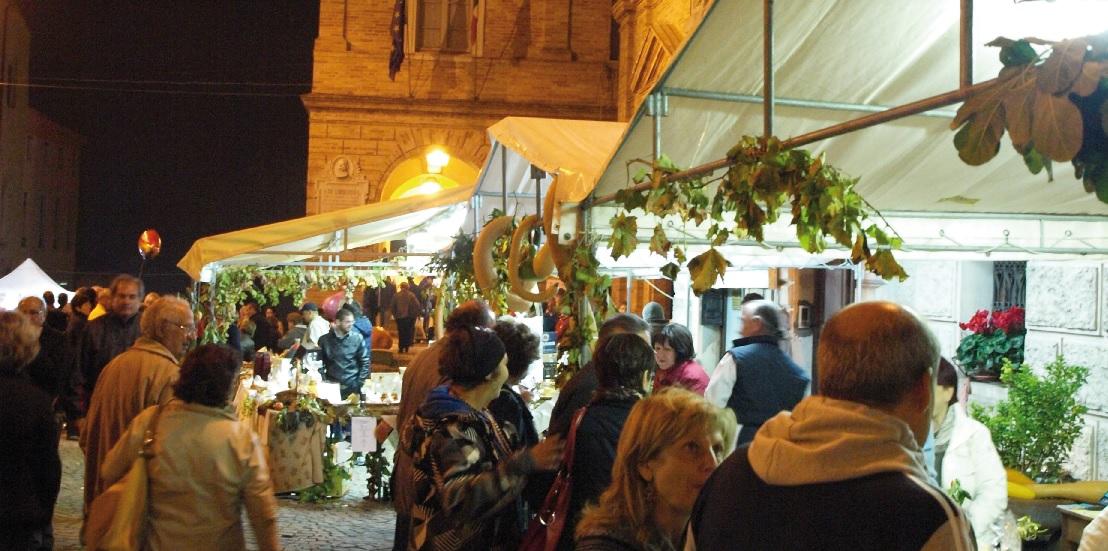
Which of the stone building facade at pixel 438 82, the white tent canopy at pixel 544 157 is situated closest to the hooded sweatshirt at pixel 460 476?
the white tent canopy at pixel 544 157

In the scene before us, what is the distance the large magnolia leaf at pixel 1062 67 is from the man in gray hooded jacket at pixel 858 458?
484mm

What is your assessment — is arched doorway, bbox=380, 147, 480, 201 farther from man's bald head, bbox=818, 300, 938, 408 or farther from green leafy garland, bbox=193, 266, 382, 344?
man's bald head, bbox=818, 300, 938, 408

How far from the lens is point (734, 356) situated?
6188mm

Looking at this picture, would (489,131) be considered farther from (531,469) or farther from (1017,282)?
(1017,282)

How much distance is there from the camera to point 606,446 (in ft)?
11.8

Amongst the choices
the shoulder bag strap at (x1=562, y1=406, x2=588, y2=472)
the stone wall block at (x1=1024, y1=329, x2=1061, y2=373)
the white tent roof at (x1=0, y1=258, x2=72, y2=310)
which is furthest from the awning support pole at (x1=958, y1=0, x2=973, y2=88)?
the white tent roof at (x1=0, y1=258, x2=72, y2=310)

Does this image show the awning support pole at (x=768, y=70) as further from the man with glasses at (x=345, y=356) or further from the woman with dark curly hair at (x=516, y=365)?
the man with glasses at (x=345, y=356)

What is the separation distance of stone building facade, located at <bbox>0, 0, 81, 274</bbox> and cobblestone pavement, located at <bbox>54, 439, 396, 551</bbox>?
29.9 meters

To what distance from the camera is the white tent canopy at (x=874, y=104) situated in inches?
159

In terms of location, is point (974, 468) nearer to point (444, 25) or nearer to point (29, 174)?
point (444, 25)

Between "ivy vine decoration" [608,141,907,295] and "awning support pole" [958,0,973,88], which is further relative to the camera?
"ivy vine decoration" [608,141,907,295]

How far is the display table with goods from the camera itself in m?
9.26

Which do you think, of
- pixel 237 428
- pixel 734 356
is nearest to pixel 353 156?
pixel 734 356

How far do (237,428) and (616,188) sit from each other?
7.33ft
